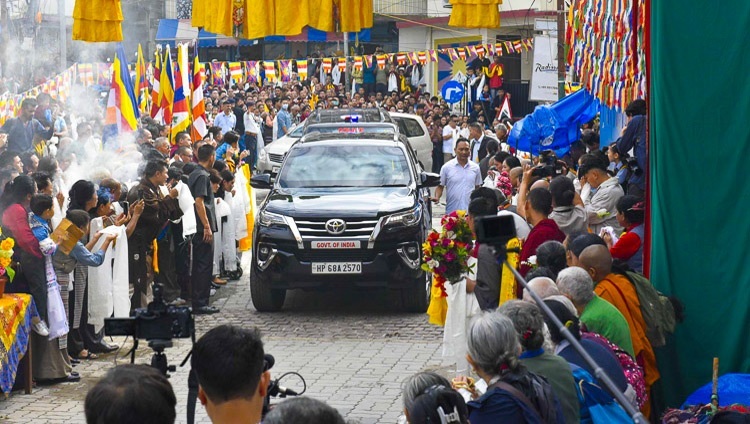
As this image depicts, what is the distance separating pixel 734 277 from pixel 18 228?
6002mm

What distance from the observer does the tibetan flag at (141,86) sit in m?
24.0

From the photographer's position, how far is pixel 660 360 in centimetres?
852

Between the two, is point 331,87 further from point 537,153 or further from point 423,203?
point 423,203

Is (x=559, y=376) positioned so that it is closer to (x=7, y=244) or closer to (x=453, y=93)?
(x=7, y=244)

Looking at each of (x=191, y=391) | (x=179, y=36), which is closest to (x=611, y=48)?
(x=191, y=391)

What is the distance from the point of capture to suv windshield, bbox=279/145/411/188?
14305 mm

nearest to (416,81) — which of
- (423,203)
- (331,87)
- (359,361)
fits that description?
(331,87)

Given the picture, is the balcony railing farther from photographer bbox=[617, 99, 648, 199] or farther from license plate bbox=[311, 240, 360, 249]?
photographer bbox=[617, 99, 648, 199]

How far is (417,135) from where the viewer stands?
28312mm

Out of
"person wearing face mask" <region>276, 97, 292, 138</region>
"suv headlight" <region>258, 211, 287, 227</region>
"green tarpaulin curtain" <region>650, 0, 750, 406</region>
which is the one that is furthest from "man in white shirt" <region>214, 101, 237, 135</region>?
"green tarpaulin curtain" <region>650, 0, 750, 406</region>

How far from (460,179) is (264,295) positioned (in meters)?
4.26

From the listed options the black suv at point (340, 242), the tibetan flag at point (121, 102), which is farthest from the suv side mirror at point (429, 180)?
the tibetan flag at point (121, 102)

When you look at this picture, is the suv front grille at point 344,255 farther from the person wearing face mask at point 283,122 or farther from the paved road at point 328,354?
the person wearing face mask at point 283,122

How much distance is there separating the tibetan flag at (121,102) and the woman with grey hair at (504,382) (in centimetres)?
1453
